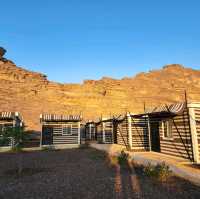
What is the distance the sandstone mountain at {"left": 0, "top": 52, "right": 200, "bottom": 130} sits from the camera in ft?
163

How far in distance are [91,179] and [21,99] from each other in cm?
4707

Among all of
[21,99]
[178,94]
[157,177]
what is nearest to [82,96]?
[21,99]

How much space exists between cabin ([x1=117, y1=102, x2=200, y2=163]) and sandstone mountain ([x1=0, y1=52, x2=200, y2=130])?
28.5 metres

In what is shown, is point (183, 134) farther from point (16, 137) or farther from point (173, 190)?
point (16, 137)

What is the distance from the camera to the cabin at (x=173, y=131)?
11.2m

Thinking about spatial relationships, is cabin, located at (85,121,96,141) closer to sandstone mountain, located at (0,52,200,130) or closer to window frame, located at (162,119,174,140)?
sandstone mountain, located at (0,52,200,130)

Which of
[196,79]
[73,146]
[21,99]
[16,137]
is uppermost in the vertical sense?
[196,79]

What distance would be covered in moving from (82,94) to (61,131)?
36.9 meters

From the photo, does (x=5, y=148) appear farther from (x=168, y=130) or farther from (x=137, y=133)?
(x=168, y=130)

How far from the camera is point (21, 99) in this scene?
166 ft

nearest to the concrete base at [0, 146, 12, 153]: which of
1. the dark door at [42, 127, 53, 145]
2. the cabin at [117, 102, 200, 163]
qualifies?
the dark door at [42, 127, 53, 145]

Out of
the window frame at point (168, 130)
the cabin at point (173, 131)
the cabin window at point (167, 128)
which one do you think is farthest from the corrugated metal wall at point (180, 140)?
the cabin window at point (167, 128)

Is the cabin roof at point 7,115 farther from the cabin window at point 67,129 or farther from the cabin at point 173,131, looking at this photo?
the cabin at point 173,131

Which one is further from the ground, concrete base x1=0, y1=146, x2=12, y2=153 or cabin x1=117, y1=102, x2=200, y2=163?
cabin x1=117, y1=102, x2=200, y2=163
